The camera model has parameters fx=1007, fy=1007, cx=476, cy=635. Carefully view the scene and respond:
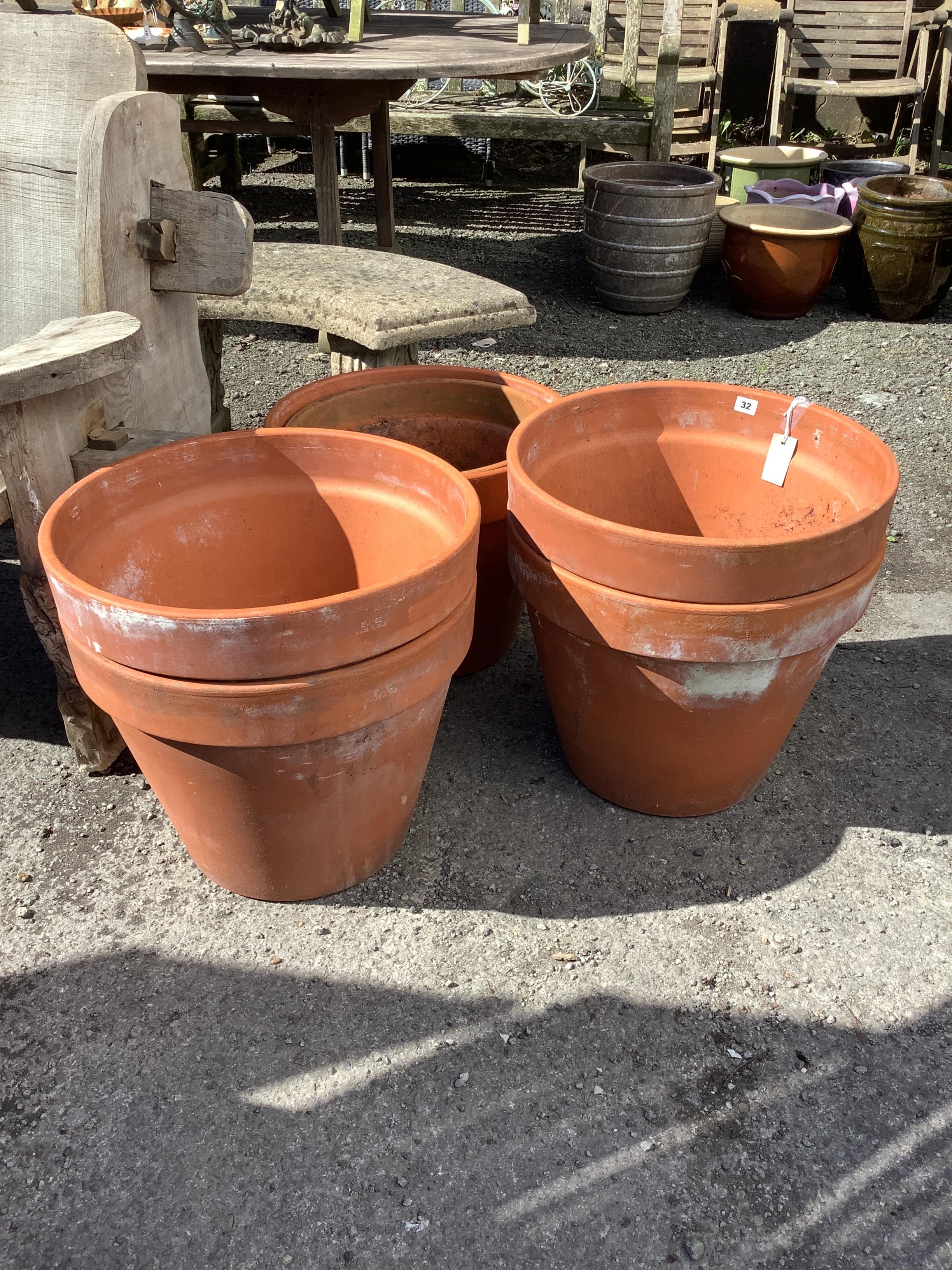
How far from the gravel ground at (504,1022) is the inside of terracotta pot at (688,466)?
1.77 feet

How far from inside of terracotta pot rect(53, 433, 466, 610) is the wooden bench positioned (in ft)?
2.04

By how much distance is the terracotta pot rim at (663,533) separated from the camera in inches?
67.5

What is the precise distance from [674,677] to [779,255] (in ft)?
12.3

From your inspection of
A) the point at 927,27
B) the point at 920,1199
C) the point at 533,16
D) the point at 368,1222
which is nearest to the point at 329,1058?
the point at 368,1222

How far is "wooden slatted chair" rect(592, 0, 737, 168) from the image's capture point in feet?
23.8

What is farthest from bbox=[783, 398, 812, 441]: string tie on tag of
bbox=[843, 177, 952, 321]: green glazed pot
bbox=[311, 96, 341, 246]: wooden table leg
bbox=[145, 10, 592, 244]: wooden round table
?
bbox=[843, 177, 952, 321]: green glazed pot

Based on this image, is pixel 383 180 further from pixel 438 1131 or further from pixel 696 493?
pixel 438 1131

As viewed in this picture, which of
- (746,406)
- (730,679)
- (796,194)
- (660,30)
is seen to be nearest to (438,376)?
(746,406)

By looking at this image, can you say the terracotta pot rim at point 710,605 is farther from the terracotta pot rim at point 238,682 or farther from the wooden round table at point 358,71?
the wooden round table at point 358,71

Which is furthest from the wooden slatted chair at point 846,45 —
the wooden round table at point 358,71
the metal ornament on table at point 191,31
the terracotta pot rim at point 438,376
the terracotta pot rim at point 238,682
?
the terracotta pot rim at point 238,682

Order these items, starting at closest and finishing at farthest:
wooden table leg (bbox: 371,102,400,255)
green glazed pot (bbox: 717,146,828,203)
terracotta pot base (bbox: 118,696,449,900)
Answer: terracotta pot base (bbox: 118,696,449,900)
wooden table leg (bbox: 371,102,400,255)
green glazed pot (bbox: 717,146,828,203)

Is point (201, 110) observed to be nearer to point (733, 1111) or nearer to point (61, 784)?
point (61, 784)

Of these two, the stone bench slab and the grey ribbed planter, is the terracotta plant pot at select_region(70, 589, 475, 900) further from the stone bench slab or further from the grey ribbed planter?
the grey ribbed planter

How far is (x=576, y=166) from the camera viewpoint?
299 inches
